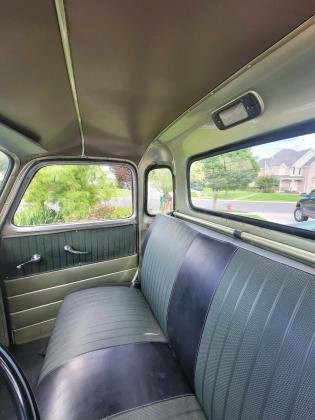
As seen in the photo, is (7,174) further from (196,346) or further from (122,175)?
(196,346)

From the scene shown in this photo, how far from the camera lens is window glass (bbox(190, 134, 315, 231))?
1104 millimetres

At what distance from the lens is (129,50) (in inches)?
31.1

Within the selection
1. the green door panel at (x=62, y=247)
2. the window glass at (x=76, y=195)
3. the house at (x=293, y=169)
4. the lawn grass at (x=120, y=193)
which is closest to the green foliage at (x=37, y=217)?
the window glass at (x=76, y=195)

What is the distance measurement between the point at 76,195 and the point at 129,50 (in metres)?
1.94

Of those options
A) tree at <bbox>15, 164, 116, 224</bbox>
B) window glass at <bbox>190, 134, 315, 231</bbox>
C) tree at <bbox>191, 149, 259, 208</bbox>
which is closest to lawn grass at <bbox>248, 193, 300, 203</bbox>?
window glass at <bbox>190, 134, 315, 231</bbox>

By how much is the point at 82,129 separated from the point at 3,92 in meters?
0.73

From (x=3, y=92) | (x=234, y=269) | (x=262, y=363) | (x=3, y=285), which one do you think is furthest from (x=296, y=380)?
(x=3, y=285)

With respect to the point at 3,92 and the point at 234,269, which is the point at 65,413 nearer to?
the point at 234,269

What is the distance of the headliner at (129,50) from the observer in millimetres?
604

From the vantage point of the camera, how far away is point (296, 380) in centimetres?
72

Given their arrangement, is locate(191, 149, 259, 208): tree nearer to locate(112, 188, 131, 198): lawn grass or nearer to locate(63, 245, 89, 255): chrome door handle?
locate(112, 188, 131, 198): lawn grass

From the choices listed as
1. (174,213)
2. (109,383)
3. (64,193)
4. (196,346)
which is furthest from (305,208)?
(64,193)

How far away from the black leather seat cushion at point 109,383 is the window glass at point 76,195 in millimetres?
1442

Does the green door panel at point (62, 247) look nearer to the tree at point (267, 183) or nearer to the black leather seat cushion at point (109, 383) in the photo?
the black leather seat cushion at point (109, 383)
